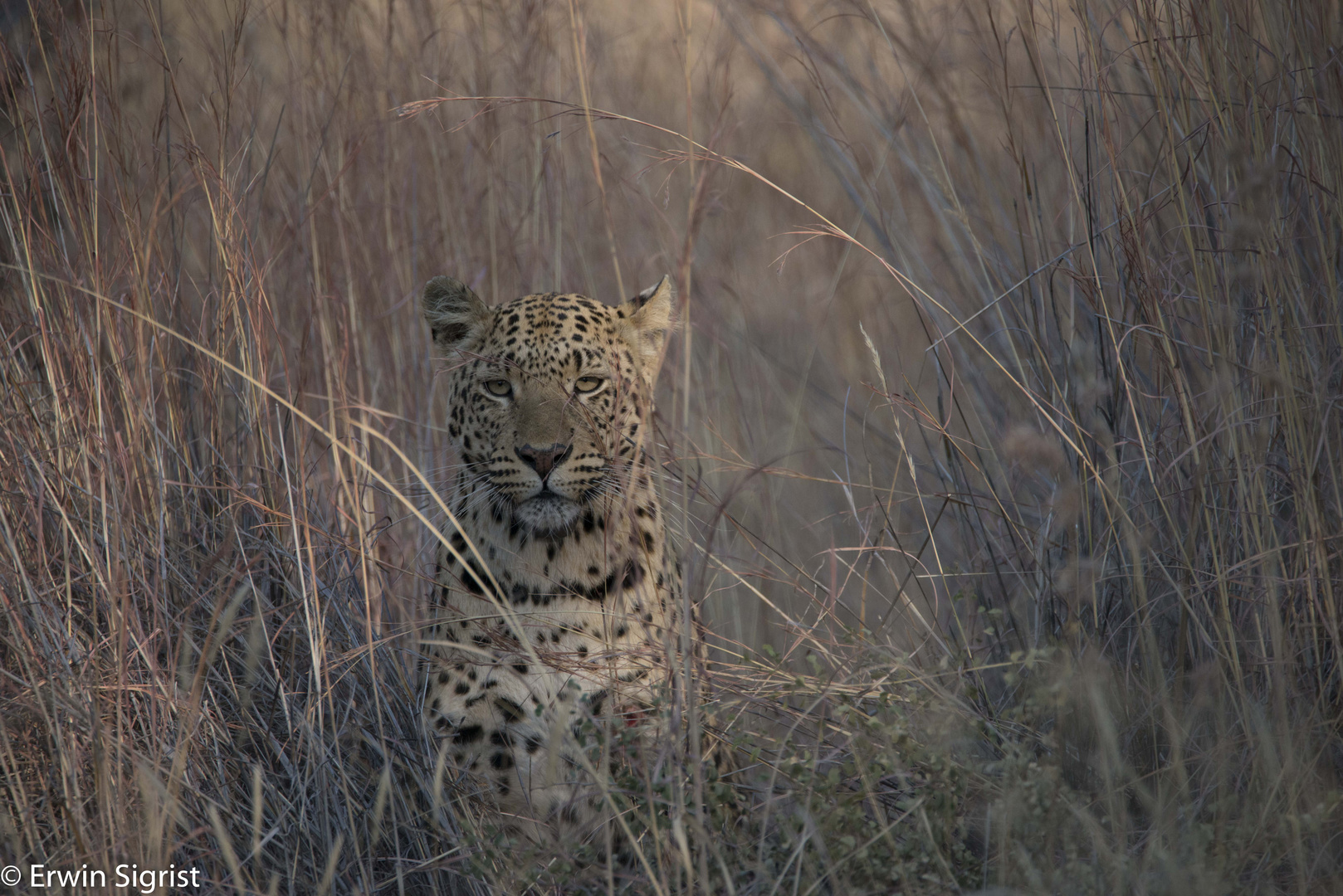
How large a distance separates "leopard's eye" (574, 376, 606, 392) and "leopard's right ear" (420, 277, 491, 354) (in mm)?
358

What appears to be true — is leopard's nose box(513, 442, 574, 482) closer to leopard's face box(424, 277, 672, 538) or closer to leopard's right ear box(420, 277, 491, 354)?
leopard's face box(424, 277, 672, 538)

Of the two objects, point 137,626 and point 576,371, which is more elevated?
point 576,371

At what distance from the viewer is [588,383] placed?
10.5 feet

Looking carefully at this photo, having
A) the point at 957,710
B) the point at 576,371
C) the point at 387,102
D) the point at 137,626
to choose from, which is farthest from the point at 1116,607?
the point at 387,102

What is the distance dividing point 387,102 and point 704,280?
59.4 inches

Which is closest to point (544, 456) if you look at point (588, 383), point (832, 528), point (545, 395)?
point (545, 395)

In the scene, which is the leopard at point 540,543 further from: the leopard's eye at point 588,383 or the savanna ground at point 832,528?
the savanna ground at point 832,528

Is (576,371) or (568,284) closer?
(576,371)

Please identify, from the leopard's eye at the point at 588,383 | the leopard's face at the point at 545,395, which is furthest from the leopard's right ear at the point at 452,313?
the leopard's eye at the point at 588,383

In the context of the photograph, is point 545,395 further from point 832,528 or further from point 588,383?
point 832,528

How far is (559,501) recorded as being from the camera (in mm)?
2936

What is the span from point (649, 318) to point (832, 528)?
→ 0.82 m

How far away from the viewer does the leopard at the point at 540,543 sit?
2750mm

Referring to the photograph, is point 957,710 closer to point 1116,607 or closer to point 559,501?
point 1116,607
